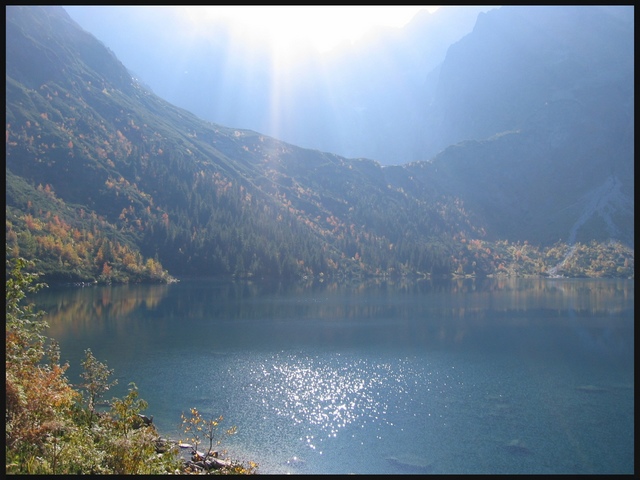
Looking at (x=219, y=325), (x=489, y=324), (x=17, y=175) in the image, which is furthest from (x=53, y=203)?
(x=489, y=324)

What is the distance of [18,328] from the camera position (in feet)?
65.9

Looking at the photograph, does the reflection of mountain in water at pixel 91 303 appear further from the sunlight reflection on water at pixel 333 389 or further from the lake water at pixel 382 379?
the sunlight reflection on water at pixel 333 389

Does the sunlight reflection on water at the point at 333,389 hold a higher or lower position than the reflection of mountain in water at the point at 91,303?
lower

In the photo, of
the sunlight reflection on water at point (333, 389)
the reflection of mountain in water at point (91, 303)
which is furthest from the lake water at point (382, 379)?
the reflection of mountain in water at point (91, 303)

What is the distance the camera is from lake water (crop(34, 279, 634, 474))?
29.4 m

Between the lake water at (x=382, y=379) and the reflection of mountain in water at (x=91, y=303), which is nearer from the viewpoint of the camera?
the lake water at (x=382, y=379)

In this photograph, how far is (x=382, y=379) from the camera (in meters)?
44.3

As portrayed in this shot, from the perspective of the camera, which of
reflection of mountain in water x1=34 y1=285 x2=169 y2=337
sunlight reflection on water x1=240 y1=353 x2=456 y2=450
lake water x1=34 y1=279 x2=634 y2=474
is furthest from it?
reflection of mountain in water x1=34 y1=285 x2=169 y2=337

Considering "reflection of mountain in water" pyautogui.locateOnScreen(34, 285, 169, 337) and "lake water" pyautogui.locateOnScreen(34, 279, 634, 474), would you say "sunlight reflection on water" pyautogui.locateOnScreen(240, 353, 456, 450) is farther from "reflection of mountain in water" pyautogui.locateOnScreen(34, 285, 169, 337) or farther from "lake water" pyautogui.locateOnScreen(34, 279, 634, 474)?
"reflection of mountain in water" pyautogui.locateOnScreen(34, 285, 169, 337)

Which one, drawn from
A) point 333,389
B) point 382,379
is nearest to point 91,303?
point 333,389

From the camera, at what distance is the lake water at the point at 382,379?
96.3ft

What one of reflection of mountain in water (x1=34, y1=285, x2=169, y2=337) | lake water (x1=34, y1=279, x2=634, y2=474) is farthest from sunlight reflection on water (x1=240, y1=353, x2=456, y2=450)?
reflection of mountain in water (x1=34, y1=285, x2=169, y2=337)

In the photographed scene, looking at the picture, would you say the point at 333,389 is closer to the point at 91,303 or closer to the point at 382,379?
the point at 382,379

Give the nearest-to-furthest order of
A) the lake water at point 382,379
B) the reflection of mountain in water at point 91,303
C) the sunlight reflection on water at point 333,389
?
the lake water at point 382,379 → the sunlight reflection on water at point 333,389 → the reflection of mountain in water at point 91,303
